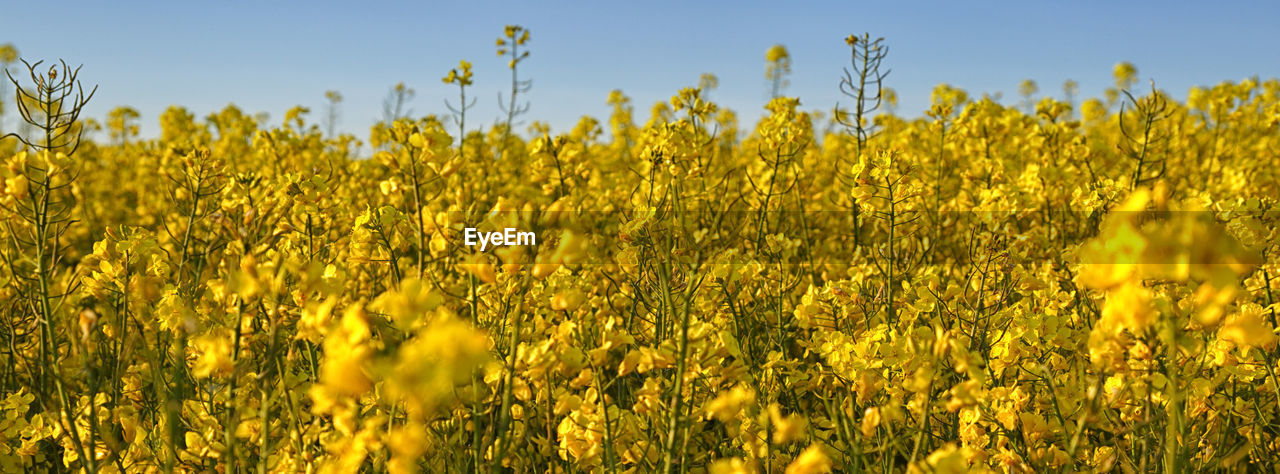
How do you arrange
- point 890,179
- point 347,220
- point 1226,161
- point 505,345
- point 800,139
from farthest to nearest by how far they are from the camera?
point 1226,161 → point 800,139 → point 347,220 → point 890,179 → point 505,345

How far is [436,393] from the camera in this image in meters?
0.80

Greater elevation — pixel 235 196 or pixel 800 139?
pixel 800 139

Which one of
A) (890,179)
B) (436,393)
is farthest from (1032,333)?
(436,393)

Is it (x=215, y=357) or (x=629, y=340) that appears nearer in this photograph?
(x=215, y=357)

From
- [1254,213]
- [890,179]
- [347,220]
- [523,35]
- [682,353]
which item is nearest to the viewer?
[682,353]

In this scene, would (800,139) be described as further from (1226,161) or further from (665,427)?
(1226,161)

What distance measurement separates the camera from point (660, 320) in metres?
1.99

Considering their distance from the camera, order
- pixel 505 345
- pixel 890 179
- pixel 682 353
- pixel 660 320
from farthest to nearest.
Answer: pixel 890 179 < pixel 660 320 < pixel 505 345 < pixel 682 353

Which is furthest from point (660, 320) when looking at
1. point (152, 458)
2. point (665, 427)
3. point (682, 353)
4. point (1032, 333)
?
point (152, 458)

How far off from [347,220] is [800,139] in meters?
1.89

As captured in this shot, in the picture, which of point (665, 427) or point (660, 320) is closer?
point (665, 427)

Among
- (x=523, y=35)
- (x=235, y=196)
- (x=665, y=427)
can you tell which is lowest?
(x=665, y=427)

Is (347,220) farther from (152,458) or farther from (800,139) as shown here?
(800,139)

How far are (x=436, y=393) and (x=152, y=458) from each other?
4.68 ft
